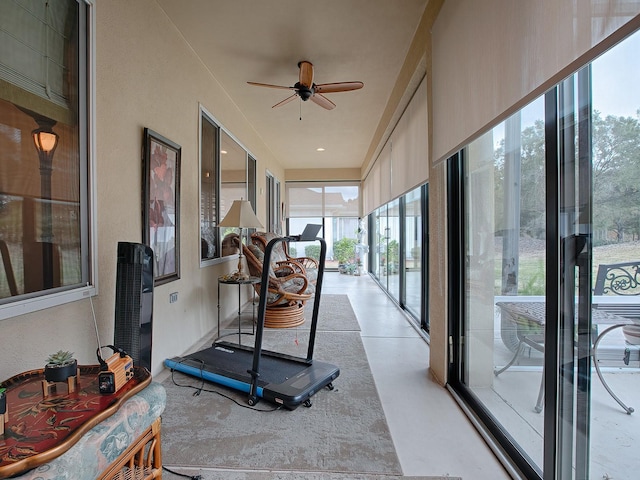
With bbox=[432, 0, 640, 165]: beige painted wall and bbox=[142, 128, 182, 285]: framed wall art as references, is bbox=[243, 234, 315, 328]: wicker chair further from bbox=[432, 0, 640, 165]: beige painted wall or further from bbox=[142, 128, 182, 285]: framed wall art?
bbox=[432, 0, 640, 165]: beige painted wall

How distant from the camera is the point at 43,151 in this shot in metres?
1.55

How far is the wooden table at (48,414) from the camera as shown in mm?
871

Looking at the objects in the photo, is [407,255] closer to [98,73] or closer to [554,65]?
[554,65]

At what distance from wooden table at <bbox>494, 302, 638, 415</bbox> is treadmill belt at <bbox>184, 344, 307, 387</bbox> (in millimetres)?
1495

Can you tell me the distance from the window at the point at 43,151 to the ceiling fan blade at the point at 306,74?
6.48 feet

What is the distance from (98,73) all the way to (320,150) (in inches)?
218

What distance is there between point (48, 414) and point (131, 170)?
5.47 ft

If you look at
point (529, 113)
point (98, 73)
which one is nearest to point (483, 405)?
point (529, 113)

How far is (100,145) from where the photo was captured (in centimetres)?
194

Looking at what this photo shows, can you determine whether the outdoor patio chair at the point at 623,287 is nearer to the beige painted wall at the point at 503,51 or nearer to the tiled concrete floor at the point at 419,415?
the beige painted wall at the point at 503,51

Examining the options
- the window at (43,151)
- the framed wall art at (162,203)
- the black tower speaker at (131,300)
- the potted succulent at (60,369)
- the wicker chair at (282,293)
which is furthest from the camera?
the wicker chair at (282,293)

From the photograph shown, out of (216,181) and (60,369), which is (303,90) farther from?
(60,369)

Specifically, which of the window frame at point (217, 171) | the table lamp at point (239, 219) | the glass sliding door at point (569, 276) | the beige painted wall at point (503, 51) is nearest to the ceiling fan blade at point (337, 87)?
the beige painted wall at point (503, 51)

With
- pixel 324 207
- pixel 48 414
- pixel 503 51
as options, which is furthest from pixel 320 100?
pixel 324 207
